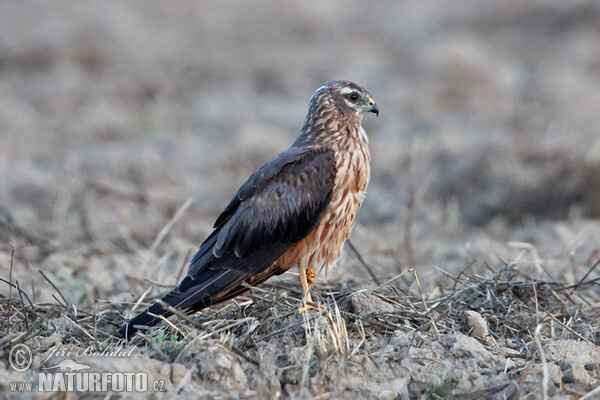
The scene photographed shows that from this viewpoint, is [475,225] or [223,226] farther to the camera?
[475,225]

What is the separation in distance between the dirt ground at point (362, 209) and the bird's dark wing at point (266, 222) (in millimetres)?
246

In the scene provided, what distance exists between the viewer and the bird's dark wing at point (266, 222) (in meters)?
4.74

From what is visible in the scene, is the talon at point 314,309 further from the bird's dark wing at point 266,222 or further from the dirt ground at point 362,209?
the bird's dark wing at point 266,222

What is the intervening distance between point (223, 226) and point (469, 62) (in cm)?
1146

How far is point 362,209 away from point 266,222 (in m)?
5.13

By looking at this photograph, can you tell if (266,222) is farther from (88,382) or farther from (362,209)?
(362,209)

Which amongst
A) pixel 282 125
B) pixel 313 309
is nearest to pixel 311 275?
pixel 313 309

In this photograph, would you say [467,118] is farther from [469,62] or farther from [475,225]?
[475,225]

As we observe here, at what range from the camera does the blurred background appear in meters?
7.55

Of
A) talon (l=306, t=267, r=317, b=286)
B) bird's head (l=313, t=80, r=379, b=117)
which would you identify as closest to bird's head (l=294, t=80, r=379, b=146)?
bird's head (l=313, t=80, r=379, b=117)

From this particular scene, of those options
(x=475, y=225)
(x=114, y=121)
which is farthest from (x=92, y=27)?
(x=475, y=225)

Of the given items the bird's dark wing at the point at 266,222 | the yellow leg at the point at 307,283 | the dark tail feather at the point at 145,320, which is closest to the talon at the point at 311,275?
the yellow leg at the point at 307,283

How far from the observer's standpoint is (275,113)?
14.2m

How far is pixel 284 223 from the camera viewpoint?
4.84 metres
